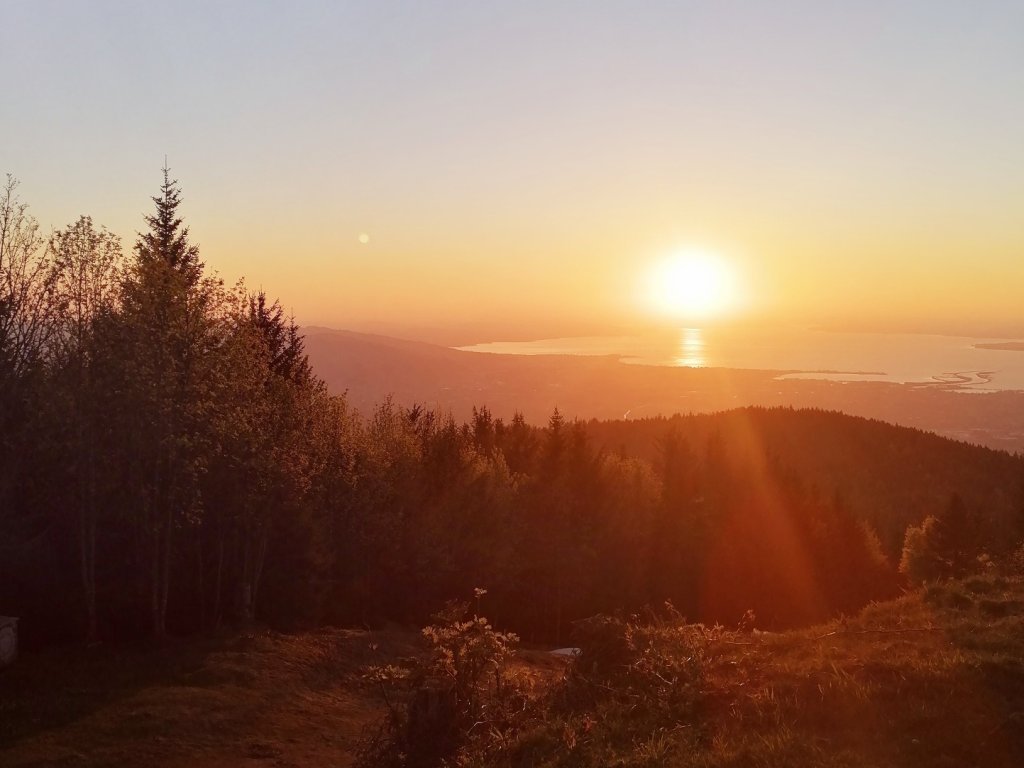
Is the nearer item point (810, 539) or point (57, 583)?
point (57, 583)

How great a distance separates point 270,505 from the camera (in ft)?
82.5

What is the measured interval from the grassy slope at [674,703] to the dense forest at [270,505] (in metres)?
3.55

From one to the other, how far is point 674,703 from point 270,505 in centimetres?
1894

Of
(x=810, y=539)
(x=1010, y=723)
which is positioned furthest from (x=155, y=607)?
(x=810, y=539)

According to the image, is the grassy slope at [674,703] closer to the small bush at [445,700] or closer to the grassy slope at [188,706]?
the grassy slope at [188,706]

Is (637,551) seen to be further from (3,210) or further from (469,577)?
(3,210)

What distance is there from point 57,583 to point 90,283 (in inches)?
396

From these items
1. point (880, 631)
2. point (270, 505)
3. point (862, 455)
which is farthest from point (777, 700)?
point (862, 455)

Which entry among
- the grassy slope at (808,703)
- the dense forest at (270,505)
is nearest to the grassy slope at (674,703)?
the grassy slope at (808,703)

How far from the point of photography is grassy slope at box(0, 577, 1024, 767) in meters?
7.89

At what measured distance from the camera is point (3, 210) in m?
20.8

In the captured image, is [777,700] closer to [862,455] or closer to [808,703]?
[808,703]

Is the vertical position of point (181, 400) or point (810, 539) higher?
point (181, 400)

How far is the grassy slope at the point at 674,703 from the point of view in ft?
25.9
